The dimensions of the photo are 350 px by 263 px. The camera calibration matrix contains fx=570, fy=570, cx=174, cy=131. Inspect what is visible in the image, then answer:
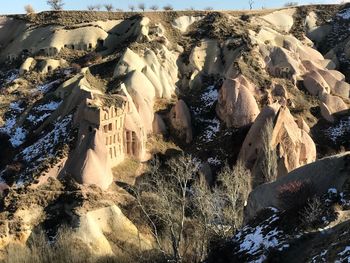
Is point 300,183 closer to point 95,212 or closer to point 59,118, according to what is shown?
point 95,212

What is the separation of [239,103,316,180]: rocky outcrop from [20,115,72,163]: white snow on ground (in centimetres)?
1786

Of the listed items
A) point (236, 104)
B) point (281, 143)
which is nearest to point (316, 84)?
point (236, 104)

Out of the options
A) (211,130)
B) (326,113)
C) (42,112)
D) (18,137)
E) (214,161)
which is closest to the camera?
(214,161)

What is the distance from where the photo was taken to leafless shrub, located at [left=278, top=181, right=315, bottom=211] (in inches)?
1273

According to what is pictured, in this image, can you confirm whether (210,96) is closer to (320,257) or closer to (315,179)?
(315,179)

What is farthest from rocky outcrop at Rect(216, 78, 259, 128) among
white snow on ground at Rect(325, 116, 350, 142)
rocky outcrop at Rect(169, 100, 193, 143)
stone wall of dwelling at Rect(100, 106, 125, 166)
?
stone wall of dwelling at Rect(100, 106, 125, 166)

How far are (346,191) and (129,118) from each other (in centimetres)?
3230

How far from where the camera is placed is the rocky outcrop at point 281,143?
55094mm

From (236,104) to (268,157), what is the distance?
12.4 m

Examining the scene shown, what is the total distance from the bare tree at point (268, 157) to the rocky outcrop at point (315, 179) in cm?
1275

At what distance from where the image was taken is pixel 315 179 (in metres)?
35.2

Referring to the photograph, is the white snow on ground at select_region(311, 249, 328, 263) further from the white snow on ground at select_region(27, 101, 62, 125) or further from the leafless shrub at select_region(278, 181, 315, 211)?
the white snow on ground at select_region(27, 101, 62, 125)

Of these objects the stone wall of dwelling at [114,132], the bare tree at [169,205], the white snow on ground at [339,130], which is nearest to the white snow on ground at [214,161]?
the bare tree at [169,205]

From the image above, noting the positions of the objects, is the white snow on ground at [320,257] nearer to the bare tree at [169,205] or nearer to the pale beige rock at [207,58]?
the bare tree at [169,205]
